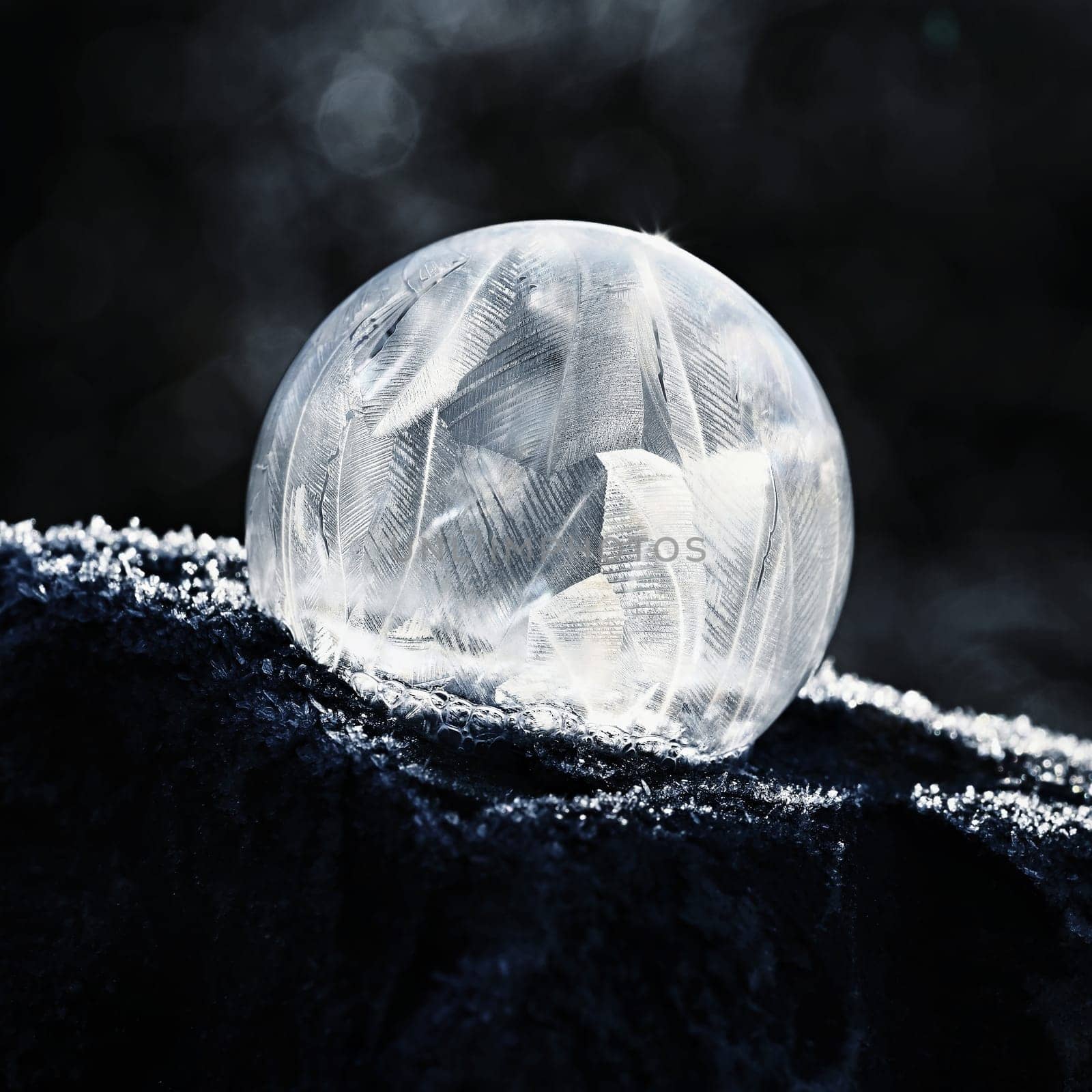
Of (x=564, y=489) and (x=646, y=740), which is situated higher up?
(x=564, y=489)

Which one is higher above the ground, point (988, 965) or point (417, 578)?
point (417, 578)

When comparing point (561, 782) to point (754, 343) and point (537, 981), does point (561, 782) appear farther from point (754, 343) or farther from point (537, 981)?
point (754, 343)

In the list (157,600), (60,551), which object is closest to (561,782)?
(157,600)

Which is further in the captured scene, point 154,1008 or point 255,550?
point 255,550

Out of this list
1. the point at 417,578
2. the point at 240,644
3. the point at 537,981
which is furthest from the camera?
the point at 240,644
